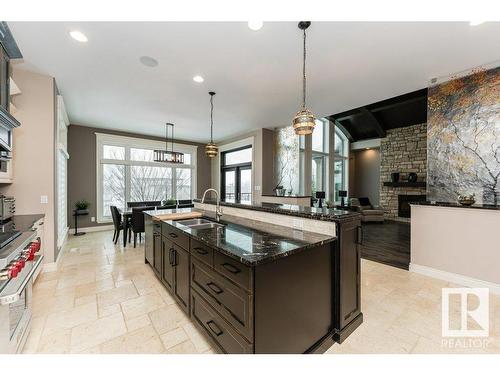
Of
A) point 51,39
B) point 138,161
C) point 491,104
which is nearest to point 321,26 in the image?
point 491,104

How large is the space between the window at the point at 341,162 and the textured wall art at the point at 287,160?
402 cm

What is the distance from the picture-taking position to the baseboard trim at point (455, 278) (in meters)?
2.58

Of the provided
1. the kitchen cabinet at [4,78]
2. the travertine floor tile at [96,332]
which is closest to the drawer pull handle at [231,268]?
the travertine floor tile at [96,332]

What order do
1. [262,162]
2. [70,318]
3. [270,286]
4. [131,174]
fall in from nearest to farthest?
[270,286] < [70,318] < [262,162] < [131,174]

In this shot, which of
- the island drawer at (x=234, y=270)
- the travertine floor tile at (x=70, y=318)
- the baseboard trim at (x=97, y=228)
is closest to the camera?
the island drawer at (x=234, y=270)

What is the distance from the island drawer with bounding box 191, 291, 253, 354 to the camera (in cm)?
137

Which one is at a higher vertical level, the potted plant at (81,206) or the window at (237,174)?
the window at (237,174)

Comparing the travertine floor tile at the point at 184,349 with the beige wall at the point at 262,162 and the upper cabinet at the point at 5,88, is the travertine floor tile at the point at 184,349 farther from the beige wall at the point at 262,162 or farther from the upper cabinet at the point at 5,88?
the beige wall at the point at 262,162

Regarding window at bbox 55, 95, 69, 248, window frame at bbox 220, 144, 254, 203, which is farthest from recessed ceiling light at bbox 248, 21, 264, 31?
window frame at bbox 220, 144, 254, 203

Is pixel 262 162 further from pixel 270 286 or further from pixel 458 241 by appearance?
pixel 270 286

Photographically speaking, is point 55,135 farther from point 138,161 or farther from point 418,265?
point 418,265

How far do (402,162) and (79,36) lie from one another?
31.0 ft

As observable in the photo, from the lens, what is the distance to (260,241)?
1.69 meters

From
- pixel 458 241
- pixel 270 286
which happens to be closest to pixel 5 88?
pixel 270 286
